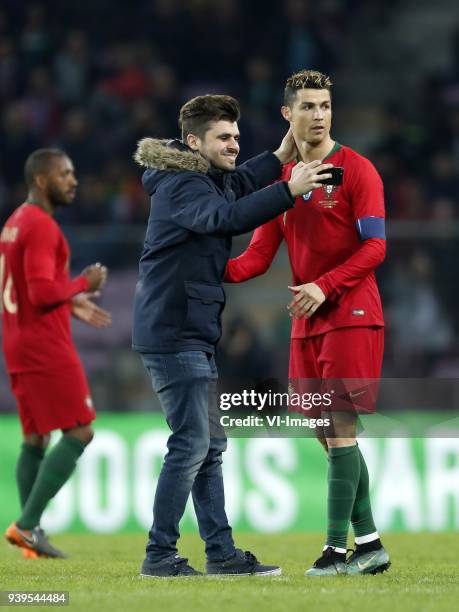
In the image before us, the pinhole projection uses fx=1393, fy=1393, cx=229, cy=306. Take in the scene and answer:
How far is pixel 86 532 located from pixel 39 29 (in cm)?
761

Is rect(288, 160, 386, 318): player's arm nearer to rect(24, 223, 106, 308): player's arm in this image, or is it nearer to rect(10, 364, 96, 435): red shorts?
rect(24, 223, 106, 308): player's arm

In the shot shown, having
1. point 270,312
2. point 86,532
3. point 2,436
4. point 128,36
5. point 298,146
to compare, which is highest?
point 128,36

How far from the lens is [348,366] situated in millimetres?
5957

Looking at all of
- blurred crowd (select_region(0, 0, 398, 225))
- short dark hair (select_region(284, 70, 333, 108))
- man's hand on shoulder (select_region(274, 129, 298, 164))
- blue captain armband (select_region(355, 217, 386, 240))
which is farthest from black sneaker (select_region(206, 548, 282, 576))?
blurred crowd (select_region(0, 0, 398, 225))

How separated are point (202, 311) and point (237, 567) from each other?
108 centimetres

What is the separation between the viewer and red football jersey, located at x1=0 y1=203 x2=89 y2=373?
721cm

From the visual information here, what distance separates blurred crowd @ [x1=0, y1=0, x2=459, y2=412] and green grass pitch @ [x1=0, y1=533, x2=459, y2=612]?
5.09 metres

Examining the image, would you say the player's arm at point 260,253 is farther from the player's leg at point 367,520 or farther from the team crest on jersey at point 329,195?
the player's leg at point 367,520

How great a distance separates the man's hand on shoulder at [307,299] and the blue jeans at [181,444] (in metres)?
0.43

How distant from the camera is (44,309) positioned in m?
7.22

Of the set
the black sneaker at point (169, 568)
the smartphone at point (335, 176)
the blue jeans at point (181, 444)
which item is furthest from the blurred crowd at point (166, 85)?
the black sneaker at point (169, 568)

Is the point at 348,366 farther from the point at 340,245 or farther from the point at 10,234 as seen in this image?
the point at 10,234

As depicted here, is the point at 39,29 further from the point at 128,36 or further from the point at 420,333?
the point at 420,333

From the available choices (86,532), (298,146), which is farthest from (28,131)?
(298,146)
